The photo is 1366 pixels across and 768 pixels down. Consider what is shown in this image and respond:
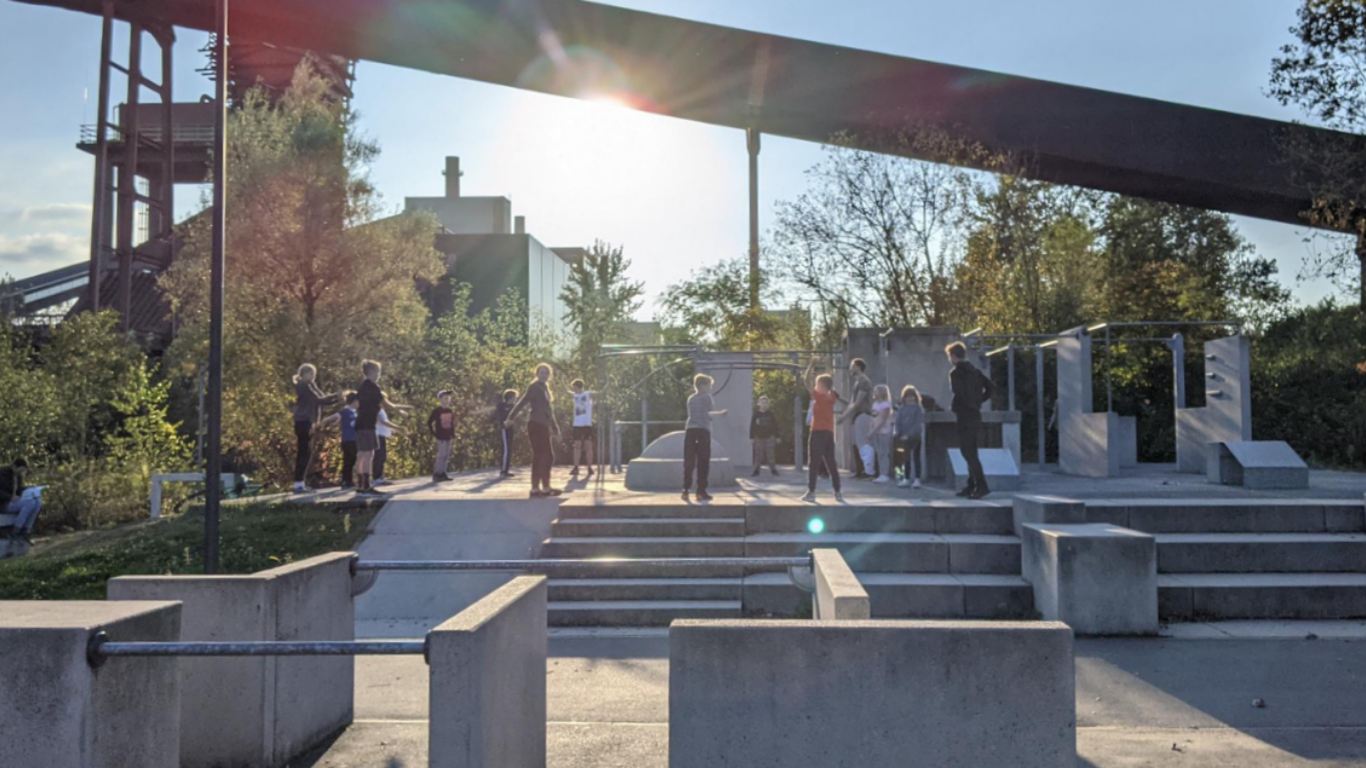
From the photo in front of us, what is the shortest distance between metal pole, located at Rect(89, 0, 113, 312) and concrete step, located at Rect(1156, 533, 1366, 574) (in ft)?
113

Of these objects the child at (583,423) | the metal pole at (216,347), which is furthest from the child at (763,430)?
the metal pole at (216,347)

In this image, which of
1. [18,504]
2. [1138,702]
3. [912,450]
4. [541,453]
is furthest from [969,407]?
[18,504]

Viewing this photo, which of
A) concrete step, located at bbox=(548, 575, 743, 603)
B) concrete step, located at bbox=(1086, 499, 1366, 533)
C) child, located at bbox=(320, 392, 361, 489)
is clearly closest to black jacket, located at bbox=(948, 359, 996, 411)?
concrete step, located at bbox=(1086, 499, 1366, 533)

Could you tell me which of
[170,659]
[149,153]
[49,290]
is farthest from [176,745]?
[49,290]

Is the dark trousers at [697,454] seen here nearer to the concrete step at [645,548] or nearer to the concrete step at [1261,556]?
the concrete step at [645,548]

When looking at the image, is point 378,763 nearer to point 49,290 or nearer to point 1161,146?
point 1161,146

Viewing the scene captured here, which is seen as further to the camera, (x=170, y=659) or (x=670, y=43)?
(x=670, y=43)

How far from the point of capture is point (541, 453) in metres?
13.7

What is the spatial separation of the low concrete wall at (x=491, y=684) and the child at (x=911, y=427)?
10721 mm

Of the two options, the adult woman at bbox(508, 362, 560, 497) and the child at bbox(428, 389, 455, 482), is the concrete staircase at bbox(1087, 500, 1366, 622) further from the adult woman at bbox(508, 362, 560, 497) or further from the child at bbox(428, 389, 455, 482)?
the child at bbox(428, 389, 455, 482)

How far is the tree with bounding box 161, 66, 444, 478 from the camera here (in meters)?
27.0

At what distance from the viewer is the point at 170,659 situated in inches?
169

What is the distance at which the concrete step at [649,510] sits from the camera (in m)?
11.9

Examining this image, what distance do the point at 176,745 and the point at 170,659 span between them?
0.36 m
